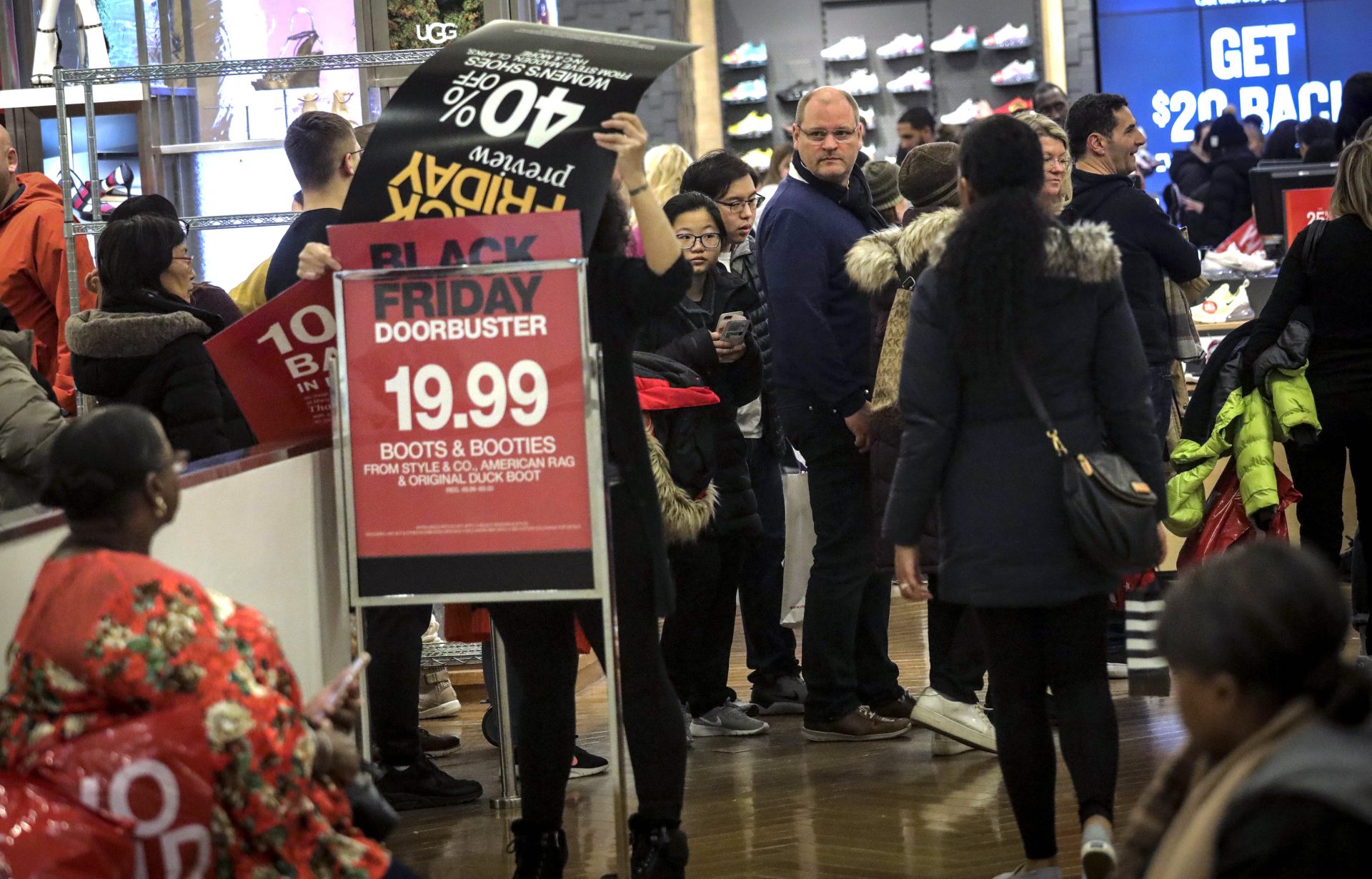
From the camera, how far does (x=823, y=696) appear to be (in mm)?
4613

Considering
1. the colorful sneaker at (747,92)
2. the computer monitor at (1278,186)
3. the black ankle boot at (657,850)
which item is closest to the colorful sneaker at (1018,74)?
the colorful sneaker at (747,92)

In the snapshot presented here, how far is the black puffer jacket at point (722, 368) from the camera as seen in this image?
4.53 meters

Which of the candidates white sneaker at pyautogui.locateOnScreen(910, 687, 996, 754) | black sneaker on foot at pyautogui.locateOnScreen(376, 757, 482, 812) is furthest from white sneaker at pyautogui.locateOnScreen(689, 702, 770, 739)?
black sneaker on foot at pyautogui.locateOnScreen(376, 757, 482, 812)

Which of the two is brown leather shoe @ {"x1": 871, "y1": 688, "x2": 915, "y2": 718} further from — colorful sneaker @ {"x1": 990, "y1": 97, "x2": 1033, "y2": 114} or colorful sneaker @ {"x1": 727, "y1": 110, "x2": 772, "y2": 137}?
colorful sneaker @ {"x1": 727, "y1": 110, "x2": 772, "y2": 137}

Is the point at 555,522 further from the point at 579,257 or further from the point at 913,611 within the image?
the point at 913,611

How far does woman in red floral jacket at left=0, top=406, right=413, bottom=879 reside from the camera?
1983mm

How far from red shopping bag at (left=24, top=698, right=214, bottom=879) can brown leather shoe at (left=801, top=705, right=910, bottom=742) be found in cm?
281

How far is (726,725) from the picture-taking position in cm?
484

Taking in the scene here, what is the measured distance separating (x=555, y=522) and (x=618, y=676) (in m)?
0.32

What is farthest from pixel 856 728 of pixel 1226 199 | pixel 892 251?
pixel 1226 199

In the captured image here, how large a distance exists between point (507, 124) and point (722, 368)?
1.59 meters

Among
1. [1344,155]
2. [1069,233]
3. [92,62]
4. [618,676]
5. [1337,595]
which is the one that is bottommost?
[618,676]

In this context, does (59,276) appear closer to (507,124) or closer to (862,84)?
(507,124)

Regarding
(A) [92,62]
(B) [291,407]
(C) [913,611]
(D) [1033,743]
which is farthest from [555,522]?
(C) [913,611]
